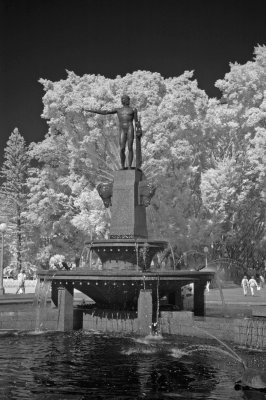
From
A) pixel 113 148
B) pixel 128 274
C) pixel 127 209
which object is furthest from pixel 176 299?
pixel 113 148

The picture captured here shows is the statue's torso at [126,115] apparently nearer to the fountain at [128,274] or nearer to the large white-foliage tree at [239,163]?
the fountain at [128,274]

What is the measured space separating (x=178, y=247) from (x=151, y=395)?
96.6ft

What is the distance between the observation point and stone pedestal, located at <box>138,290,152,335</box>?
1238cm

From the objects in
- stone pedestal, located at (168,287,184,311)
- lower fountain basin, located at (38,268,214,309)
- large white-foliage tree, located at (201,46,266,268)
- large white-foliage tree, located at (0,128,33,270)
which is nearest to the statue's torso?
stone pedestal, located at (168,287,184,311)

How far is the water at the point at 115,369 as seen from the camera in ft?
23.2

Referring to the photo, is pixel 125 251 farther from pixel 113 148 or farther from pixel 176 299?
pixel 113 148

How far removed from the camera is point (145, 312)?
40.8 ft

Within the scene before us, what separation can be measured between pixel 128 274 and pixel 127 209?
11.3 ft

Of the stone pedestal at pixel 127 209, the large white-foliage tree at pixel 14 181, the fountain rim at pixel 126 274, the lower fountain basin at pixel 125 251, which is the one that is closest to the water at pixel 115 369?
the fountain rim at pixel 126 274

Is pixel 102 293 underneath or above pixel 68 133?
underneath

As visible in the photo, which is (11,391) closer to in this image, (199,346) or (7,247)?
(199,346)

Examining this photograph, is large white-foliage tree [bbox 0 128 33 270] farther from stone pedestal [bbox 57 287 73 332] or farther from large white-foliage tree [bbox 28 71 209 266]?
stone pedestal [bbox 57 287 73 332]

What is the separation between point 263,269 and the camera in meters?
47.3

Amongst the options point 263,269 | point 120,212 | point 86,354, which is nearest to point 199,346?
point 86,354
